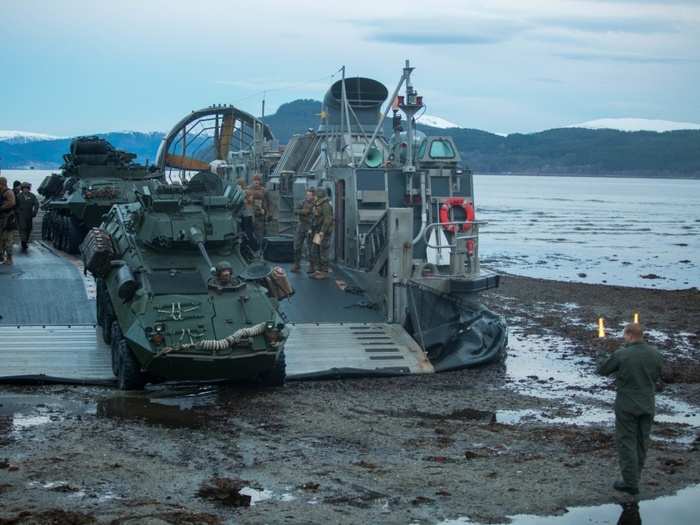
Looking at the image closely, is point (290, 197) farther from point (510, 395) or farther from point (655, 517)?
point (655, 517)

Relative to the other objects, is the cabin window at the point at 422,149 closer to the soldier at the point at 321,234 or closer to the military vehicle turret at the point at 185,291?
the soldier at the point at 321,234

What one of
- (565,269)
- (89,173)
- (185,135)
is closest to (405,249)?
(89,173)

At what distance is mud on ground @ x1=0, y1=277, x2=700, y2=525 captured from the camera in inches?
287

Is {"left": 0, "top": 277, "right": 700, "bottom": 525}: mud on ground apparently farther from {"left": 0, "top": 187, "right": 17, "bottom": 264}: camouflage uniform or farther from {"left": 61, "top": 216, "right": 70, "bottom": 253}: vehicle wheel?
{"left": 61, "top": 216, "right": 70, "bottom": 253}: vehicle wheel

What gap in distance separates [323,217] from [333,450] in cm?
755

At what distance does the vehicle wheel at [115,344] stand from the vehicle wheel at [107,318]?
525mm

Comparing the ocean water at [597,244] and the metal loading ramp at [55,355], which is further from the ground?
the metal loading ramp at [55,355]

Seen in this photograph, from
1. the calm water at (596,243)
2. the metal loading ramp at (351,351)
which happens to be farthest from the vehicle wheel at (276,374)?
the calm water at (596,243)

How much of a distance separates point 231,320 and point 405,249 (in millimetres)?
3605

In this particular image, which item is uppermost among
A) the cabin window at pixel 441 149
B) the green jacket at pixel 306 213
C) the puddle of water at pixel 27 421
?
the cabin window at pixel 441 149

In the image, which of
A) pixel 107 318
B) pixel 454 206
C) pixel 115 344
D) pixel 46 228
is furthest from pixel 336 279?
pixel 46 228

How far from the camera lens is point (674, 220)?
6212 cm

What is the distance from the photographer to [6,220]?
1641 centimetres

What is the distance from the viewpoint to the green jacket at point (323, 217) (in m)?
16.0
